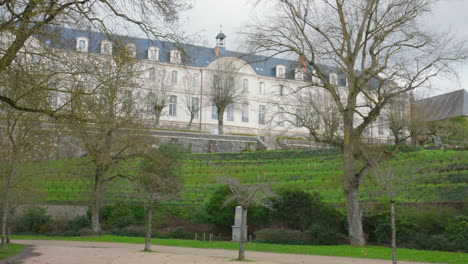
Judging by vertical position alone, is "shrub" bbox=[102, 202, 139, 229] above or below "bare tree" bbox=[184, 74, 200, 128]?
below

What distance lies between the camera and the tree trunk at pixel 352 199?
2000 centimetres

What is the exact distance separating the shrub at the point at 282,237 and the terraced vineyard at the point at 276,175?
2.52 m

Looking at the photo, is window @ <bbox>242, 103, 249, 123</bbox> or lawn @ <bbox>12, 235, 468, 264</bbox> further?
window @ <bbox>242, 103, 249, 123</bbox>

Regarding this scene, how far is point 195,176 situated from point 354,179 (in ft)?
56.4

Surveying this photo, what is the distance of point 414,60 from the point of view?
1869 centimetres

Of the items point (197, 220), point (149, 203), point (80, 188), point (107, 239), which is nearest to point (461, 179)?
point (197, 220)

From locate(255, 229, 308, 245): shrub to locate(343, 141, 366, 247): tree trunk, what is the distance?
281 cm

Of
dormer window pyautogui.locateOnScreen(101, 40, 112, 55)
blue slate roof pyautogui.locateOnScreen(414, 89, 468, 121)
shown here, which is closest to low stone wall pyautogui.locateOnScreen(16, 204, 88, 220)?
dormer window pyautogui.locateOnScreen(101, 40, 112, 55)

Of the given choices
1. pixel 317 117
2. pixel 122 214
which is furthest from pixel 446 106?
pixel 122 214

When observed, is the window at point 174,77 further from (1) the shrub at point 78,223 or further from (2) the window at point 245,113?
(1) the shrub at point 78,223

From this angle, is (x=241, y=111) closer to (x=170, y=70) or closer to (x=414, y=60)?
(x=170, y=70)

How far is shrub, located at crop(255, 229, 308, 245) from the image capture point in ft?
72.7

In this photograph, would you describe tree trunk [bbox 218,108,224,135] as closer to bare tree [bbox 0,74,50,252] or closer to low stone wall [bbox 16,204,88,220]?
low stone wall [bbox 16,204,88,220]

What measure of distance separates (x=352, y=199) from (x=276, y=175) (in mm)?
13663
